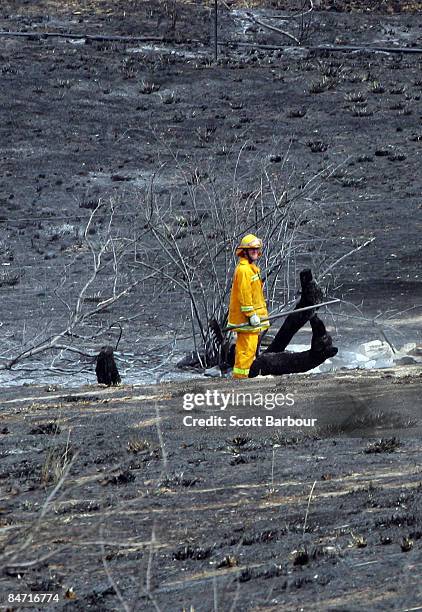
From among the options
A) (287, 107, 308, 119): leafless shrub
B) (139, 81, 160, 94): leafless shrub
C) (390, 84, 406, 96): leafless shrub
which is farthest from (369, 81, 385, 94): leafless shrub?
(139, 81, 160, 94): leafless shrub

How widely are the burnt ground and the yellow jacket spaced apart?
103cm

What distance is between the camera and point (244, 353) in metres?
14.9

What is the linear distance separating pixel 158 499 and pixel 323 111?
27532 millimetres

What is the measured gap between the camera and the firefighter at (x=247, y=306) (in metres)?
14.6

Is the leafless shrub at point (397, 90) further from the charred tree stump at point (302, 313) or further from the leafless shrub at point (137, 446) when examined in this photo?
the leafless shrub at point (137, 446)

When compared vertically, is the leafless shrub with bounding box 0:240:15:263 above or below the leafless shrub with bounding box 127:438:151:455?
below

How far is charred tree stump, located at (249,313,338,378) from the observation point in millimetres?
14898

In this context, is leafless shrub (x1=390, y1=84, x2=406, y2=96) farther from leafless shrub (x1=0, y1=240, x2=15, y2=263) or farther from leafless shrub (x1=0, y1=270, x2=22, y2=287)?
leafless shrub (x1=0, y1=270, x2=22, y2=287)

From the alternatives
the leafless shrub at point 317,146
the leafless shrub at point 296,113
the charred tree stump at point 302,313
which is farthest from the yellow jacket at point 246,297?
the leafless shrub at point 296,113

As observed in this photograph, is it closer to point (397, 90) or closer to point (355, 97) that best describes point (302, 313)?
point (355, 97)

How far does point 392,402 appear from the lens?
489 inches

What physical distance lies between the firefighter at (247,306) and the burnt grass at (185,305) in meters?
0.90

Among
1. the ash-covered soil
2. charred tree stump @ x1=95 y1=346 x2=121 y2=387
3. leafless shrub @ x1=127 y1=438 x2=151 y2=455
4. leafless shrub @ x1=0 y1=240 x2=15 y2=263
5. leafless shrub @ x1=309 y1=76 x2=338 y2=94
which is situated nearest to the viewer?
leafless shrub @ x1=127 y1=438 x2=151 y2=455

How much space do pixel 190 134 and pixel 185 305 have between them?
12997mm
